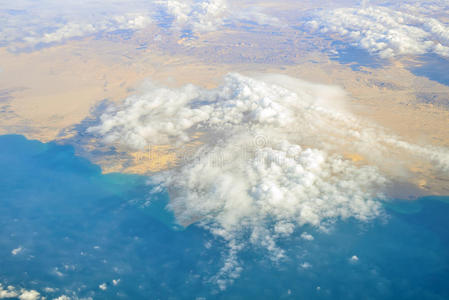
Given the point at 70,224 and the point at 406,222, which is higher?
the point at 406,222

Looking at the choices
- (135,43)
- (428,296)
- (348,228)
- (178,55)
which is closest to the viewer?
(428,296)

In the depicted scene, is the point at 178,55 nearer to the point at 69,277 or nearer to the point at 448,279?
the point at 69,277

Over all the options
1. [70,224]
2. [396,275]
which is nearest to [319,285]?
[396,275]

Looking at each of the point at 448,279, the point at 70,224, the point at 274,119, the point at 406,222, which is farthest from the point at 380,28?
the point at 70,224

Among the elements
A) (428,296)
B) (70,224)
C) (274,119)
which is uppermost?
(274,119)

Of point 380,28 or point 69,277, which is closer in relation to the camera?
point 69,277

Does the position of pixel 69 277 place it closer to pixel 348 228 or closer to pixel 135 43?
pixel 348 228

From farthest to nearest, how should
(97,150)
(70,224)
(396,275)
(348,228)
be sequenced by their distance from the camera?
(97,150), (70,224), (348,228), (396,275)
